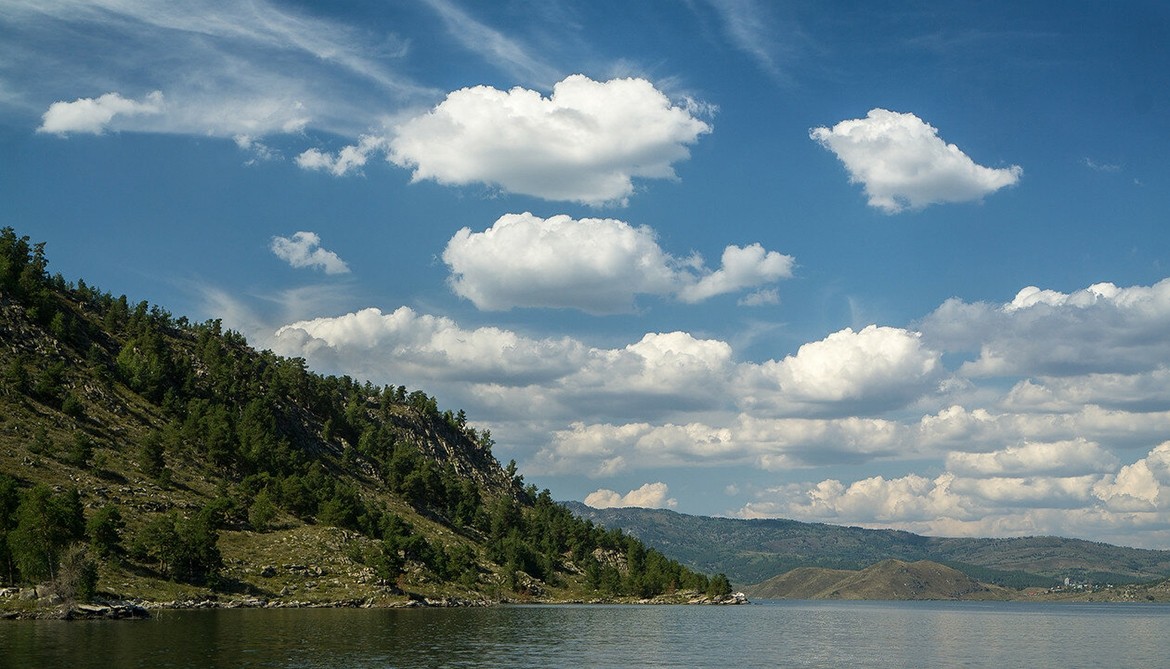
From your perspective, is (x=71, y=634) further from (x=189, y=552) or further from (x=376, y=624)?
(x=189, y=552)

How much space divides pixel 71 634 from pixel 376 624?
5164cm

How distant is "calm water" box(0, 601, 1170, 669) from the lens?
3875 inches

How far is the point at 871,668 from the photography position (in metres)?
114

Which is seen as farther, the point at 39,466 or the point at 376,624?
the point at 39,466

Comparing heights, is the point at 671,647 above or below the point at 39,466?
below

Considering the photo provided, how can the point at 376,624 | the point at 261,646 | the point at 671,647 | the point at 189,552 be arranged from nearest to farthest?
the point at 261,646 → the point at 671,647 → the point at 376,624 → the point at 189,552

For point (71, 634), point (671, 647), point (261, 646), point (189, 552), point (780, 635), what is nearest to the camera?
point (261, 646)

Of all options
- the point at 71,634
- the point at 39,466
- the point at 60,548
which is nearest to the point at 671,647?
the point at 71,634

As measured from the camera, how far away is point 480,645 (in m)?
125

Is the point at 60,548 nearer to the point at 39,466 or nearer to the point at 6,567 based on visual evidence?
the point at 6,567

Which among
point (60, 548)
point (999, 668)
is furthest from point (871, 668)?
point (60, 548)

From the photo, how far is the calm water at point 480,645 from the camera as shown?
98438mm

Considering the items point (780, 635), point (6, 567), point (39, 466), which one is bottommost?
point (780, 635)

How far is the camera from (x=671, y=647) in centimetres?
13550
